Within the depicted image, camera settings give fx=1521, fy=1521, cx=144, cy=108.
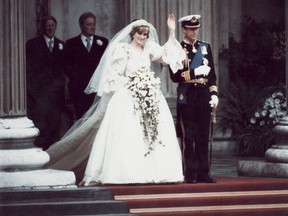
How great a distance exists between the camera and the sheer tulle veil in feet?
60.4

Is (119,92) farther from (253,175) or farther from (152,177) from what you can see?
(253,175)

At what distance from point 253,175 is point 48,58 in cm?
376

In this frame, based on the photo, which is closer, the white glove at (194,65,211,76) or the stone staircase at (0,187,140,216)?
the stone staircase at (0,187,140,216)

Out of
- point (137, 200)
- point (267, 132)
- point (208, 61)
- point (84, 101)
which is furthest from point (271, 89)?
point (137, 200)

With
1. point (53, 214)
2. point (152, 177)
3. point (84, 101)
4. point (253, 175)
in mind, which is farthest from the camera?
point (84, 101)

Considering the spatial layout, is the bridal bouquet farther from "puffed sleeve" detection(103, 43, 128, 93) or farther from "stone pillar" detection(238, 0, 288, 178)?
"stone pillar" detection(238, 0, 288, 178)

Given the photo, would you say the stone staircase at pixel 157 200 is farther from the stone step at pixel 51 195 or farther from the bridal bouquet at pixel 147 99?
the bridal bouquet at pixel 147 99

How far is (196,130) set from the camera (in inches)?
720

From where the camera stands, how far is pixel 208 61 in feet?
60.3

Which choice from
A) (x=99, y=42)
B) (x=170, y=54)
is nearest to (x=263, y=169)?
(x=170, y=54)

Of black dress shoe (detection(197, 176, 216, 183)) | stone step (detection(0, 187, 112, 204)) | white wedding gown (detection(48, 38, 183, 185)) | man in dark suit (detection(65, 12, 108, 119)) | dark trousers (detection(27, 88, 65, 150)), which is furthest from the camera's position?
dark trousers (detection(27, 88, 65, 150))

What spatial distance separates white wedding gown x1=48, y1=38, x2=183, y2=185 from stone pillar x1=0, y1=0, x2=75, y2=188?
26.7 inches

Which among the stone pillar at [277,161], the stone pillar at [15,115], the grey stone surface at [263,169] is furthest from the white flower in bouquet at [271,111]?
the stone pillar at [15,115]

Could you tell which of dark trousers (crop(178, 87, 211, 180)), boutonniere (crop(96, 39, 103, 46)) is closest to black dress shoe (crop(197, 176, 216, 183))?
dark trousers (crop(178, 87, 211, 180))
